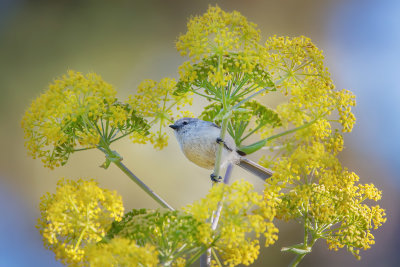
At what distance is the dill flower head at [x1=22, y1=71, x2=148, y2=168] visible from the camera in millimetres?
2059

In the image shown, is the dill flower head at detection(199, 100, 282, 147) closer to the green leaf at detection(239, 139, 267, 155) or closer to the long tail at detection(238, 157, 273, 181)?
the green leaf at detection(239, 139, 267, 155)

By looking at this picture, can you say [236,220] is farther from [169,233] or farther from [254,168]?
[254,168]

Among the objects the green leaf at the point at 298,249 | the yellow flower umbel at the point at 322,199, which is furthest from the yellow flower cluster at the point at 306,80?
the green leaf at the point at 298,249

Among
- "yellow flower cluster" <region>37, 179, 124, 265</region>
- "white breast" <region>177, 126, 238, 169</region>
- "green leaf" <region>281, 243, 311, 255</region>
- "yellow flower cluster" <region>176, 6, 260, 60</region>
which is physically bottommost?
"green leaf" <region>281, 243, 311, 255</region>

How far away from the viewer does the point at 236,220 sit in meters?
1.70

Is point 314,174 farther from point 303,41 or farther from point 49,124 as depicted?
point 49,124

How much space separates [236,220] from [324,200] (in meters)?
0.63

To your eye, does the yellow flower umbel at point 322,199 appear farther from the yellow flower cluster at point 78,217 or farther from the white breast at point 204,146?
the yellow flower cluster at point 78,217

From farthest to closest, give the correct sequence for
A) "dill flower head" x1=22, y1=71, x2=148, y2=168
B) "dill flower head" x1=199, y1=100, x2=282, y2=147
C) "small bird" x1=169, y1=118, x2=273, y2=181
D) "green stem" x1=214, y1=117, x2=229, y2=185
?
"small bird" x1=169, y1=118, x2=273, y2=181, "dill flower head" x1=199, y1=100, x2=282, y2=147, "dill flower head" x1=22, y1=71, x2=148, y2=168, "green stem" x1=214, y1=117, x2=229, y2=185

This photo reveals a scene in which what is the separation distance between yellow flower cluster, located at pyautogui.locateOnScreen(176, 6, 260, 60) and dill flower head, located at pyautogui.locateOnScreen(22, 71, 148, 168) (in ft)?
1.38

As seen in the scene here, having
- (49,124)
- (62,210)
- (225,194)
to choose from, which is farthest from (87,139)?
(225,194)

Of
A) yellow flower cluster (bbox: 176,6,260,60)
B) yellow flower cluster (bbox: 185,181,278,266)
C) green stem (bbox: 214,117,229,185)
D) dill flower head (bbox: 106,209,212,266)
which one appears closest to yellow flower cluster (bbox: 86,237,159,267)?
dill flower head (bbox: 106,209,212,266)

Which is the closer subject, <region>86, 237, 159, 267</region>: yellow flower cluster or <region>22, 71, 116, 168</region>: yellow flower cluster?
<region>86, 237, 159, 267</region>: yellow flower cluster

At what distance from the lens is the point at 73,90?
208 centimetres
